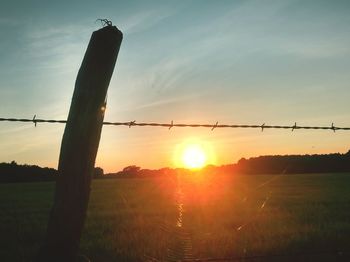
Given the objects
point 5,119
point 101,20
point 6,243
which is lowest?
point 6,243

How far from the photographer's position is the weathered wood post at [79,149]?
2334mm

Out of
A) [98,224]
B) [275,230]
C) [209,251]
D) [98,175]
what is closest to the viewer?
[209,251]

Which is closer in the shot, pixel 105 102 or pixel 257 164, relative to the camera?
pixel 105 102

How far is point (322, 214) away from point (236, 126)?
28.1 feet

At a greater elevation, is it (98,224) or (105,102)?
(105,102)

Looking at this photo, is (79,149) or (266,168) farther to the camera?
(266,168)

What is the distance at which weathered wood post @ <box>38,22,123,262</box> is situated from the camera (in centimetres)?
233

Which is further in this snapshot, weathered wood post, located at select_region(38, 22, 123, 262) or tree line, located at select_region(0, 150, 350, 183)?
tree line, located at select_region(0, 150, 350, 183)

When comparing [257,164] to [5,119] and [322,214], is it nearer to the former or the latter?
[322,214]

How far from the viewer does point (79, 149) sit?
2318 millimetres

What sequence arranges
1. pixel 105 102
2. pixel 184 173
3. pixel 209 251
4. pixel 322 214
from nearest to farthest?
pixel 105 102 → pixel 209 251 → pixel 322 214 → pixel 184 173

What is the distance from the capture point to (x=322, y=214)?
11.1 meters

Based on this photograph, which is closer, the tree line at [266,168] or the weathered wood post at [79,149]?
the weathered wood post at [79,149]

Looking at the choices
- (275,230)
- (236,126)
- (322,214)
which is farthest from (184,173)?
(236,126)
